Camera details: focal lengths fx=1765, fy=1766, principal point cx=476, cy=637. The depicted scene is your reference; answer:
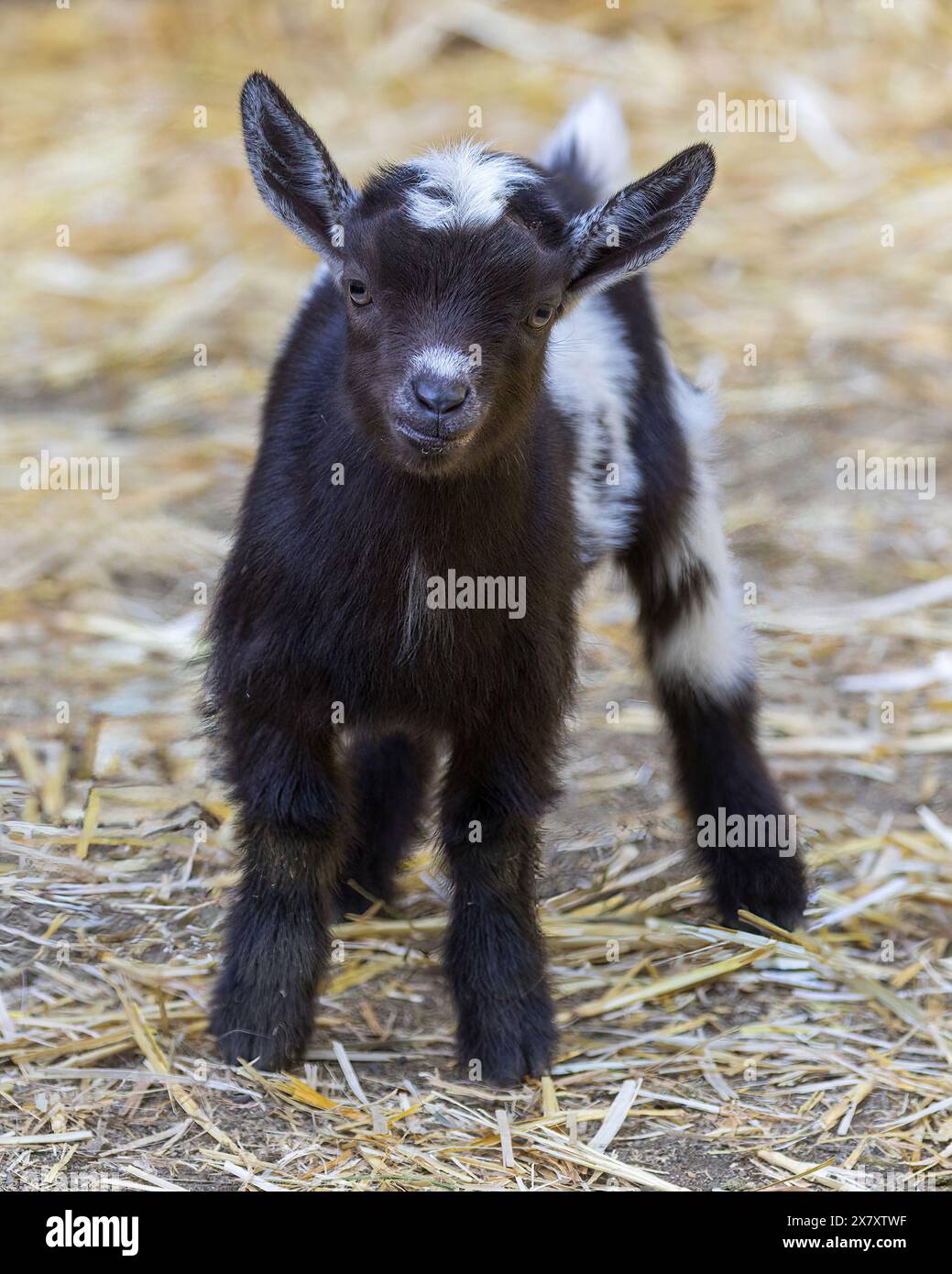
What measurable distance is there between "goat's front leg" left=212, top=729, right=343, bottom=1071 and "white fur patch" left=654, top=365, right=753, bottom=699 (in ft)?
4.87

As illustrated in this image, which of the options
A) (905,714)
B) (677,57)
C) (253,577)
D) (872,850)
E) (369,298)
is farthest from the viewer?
(677,57)

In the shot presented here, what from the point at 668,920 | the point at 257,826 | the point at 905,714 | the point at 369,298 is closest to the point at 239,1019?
the point at 257,826

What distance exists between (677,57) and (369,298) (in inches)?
333

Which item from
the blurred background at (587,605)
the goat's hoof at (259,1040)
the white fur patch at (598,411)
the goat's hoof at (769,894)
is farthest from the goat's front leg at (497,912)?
the goat's hoof at (769,894)

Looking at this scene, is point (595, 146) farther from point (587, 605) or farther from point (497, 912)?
point (497, 912)

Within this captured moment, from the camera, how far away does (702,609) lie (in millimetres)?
5535

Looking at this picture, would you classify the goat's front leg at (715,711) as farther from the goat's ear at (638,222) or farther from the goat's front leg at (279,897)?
the goat's front leg at (279,897)

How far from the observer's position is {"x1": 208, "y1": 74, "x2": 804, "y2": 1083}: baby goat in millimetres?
4000

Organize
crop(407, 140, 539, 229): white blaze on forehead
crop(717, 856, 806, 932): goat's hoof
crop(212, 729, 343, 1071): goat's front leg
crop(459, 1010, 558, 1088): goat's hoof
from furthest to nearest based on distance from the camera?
crop(717, 856, 806, 932): goat's hoof < crop(459, 1010, 558, 1088): goat's hoof < crop(212, 729, 343, 1071): goat's front leg < crop(407, 140, 539, 229): white blaze on forehead

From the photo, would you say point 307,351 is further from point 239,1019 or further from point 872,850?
point 872,850

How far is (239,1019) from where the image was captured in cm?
454
